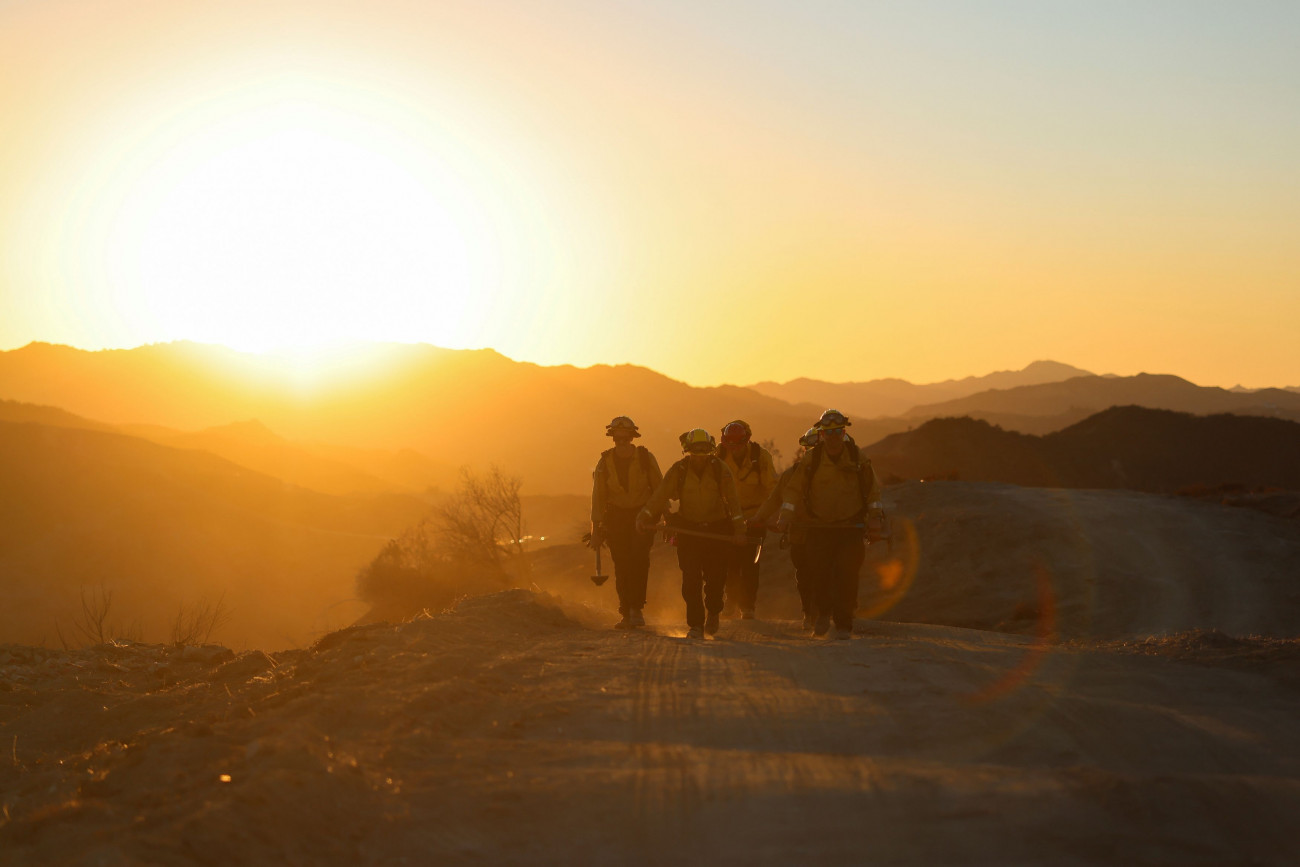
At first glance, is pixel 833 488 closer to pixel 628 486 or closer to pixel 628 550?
pixel 628 486

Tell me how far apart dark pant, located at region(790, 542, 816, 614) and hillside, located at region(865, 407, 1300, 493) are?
45.4m

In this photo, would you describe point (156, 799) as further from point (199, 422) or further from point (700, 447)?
point (199, 422)

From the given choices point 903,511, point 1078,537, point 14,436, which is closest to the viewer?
point 1078,537

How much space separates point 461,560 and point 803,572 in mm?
24056

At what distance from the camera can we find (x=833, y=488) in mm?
10391

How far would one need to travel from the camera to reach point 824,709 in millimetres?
6246

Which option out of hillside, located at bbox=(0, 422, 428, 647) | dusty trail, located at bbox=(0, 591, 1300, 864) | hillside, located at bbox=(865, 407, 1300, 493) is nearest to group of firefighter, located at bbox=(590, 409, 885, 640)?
dusty trail, located at bbox=(0, 591, 1300, 864)

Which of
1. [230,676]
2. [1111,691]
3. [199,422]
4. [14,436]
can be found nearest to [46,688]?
[230,676]

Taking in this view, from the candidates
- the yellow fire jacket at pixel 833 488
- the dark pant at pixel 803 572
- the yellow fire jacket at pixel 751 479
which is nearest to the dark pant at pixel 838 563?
the yellow fire jacket at pixel 833 488

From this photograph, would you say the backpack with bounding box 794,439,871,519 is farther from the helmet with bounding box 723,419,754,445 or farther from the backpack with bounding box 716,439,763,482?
the backpack with bounding box 716,439,763,482

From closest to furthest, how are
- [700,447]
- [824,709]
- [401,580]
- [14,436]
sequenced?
1. [824,709]
2. [700,447]
3. [401,580]
4. [14,436]

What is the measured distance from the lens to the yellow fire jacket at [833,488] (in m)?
10.4

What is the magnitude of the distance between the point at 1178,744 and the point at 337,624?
44.4 meters

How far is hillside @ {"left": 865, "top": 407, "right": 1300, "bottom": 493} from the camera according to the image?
59031 mm
